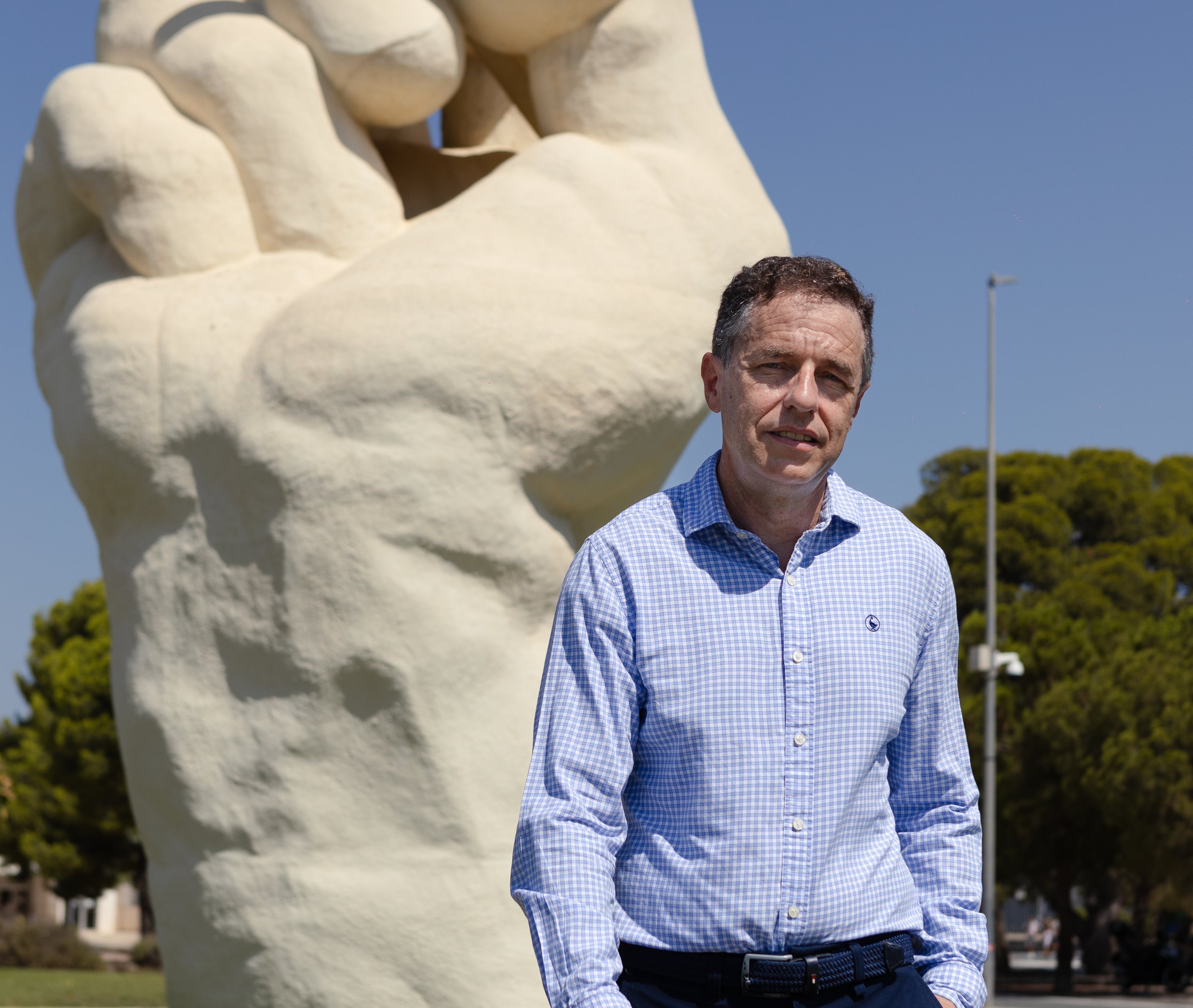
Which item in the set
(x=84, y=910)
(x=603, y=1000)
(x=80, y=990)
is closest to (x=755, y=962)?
(x=603, y=1000)

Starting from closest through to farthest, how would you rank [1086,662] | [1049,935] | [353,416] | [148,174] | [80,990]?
1. [353,416]
2. [148,174]
3. [80,990]
4. [1086,662]
5. [1049,935]

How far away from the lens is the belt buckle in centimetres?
178

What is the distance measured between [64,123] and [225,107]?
78cm

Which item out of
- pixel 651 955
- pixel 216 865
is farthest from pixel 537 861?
pixel 216 865

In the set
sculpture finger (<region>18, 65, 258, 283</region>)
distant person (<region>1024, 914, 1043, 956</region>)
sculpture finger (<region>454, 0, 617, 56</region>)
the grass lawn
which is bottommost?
distant person (<region>1024, 914, 1043, 956</region>)

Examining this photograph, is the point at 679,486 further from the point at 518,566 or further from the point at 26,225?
the point at 26,225

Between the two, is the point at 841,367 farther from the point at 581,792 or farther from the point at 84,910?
the point at 84,910

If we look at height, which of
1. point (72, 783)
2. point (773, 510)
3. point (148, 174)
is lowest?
point (72, 783)

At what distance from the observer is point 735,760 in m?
1.85

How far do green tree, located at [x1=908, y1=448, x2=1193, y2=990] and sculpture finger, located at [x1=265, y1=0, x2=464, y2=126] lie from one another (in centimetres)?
1477

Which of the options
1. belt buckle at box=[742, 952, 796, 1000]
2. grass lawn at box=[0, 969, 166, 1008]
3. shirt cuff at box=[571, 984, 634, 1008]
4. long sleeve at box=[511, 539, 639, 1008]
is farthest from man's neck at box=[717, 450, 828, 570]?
grass lawn at box=[0, 969, 166, 1008]

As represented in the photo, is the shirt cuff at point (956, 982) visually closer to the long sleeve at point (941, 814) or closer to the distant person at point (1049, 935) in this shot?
the long sleeve at point (941, 814)

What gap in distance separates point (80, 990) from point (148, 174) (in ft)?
40.1

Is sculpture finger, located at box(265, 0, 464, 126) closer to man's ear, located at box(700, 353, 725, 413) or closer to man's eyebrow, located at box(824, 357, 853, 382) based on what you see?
man's ear, located at box(700, 353, 725, 413)
